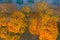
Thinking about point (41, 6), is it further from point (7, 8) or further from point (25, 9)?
point (7, 8)

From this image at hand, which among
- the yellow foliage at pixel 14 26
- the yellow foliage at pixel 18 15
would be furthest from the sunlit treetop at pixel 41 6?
the yellow foliage at pixel 14 26

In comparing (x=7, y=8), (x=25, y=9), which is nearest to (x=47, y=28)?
(x=25, y=9)

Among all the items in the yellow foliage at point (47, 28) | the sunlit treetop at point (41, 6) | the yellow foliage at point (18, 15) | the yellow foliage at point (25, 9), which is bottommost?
the yellow foliage at point (47, 28)

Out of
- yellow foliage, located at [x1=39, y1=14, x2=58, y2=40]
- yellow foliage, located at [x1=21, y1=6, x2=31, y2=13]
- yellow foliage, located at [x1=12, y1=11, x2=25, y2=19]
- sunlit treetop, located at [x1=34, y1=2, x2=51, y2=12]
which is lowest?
yellow foliage, located at [x1=39, y1=14, x2=58, y2=40]

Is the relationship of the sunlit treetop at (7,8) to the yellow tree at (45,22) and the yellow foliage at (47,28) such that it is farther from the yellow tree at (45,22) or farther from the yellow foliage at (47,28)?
the yellow foliage at (47,28)

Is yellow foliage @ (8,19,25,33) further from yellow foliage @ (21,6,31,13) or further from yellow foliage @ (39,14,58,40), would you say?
yellow foliage @ (39,14,58,40)

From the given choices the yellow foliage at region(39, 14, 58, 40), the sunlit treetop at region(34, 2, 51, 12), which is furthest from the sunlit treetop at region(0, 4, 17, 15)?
the yellow foliage at region(39, 14, 58, 40)

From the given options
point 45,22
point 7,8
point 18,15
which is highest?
point 7,8

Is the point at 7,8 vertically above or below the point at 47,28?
above

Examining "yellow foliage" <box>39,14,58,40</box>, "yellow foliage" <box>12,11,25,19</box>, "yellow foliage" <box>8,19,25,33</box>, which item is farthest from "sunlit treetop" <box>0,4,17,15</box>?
"yellow foliage" <box>39,14,58,40</box>

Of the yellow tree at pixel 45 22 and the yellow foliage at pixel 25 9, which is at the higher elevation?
the yellow foliage at pixel 25 9

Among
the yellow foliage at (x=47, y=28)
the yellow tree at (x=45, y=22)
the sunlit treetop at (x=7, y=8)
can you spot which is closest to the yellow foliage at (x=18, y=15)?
the sunlit treetop at (x=7, y=8)

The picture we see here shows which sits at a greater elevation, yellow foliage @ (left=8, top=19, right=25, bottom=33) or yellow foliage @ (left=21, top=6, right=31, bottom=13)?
yellow foliage @ (left=21, top=6, right=31, bottom=13)

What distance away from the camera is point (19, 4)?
958cm
